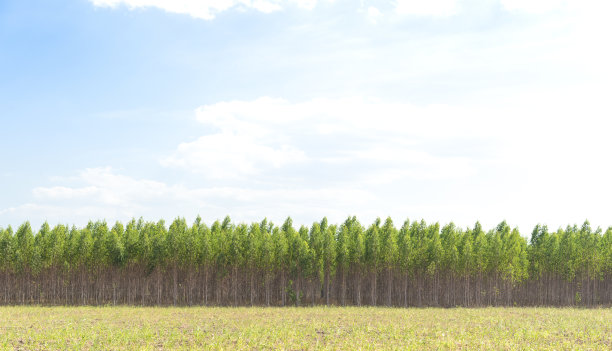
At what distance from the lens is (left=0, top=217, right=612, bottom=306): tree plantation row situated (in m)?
68.7

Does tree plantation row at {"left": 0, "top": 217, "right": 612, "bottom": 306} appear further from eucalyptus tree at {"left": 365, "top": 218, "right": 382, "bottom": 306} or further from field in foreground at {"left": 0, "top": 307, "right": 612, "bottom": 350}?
field in foreground at {"left": 0, "top": 307, "right": 612, "bottom": 350}

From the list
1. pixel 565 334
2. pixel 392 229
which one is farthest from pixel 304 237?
pixel 565 334

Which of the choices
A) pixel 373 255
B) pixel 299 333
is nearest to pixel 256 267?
pixel 373 255

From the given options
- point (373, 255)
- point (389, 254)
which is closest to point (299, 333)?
point (373, 255)

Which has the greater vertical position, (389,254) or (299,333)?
(389,254)

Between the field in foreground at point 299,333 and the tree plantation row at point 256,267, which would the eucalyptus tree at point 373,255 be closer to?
the tree plantation row at point 256,267

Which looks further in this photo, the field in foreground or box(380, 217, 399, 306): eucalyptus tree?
box(380, 217, 399, 306): eucalyptus tree

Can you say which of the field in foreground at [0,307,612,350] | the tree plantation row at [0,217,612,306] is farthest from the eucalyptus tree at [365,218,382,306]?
the field in foreground at [0,307,612,350]

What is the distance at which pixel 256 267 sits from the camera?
70188 mm

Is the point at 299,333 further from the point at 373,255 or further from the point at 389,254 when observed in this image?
the point at 389,254

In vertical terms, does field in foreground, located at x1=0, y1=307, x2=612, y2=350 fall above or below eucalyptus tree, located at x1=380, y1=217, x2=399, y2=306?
below

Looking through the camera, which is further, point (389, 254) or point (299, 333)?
point (389, 254)

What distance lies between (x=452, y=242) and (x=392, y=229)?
329 inches

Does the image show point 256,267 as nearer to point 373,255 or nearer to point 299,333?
point 373,255
